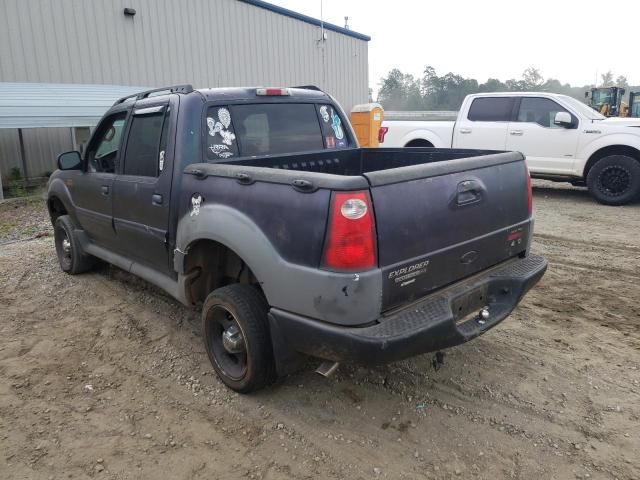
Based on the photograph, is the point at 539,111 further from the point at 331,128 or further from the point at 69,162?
the point at 69,162

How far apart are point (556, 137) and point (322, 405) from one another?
8042 millimetres

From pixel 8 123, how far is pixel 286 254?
9.31m

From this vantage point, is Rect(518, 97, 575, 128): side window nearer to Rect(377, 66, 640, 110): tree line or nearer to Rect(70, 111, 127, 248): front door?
Rect(70, 111, 127, 248): front door

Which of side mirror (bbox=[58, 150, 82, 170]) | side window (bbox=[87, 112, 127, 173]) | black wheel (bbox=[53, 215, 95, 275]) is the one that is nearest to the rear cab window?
side window (bbox=[87, 112, 127, 173])

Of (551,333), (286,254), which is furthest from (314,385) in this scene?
(551,333)

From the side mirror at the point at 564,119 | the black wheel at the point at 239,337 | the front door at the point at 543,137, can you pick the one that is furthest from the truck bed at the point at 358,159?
the front door at the point at 543,137

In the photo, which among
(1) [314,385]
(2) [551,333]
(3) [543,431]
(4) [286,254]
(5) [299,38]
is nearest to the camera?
(4) [286,254]

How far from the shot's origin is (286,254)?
2590 mm

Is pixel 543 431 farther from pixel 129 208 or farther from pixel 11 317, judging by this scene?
pixel 11 317

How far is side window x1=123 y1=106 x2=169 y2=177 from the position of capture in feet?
11.9

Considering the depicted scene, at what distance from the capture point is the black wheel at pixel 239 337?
2.93m

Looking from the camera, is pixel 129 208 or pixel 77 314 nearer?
pixel 129 208

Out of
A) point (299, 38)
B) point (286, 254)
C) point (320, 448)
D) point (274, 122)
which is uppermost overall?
point (299, 38)

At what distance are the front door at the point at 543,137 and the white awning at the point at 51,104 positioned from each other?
867cm
